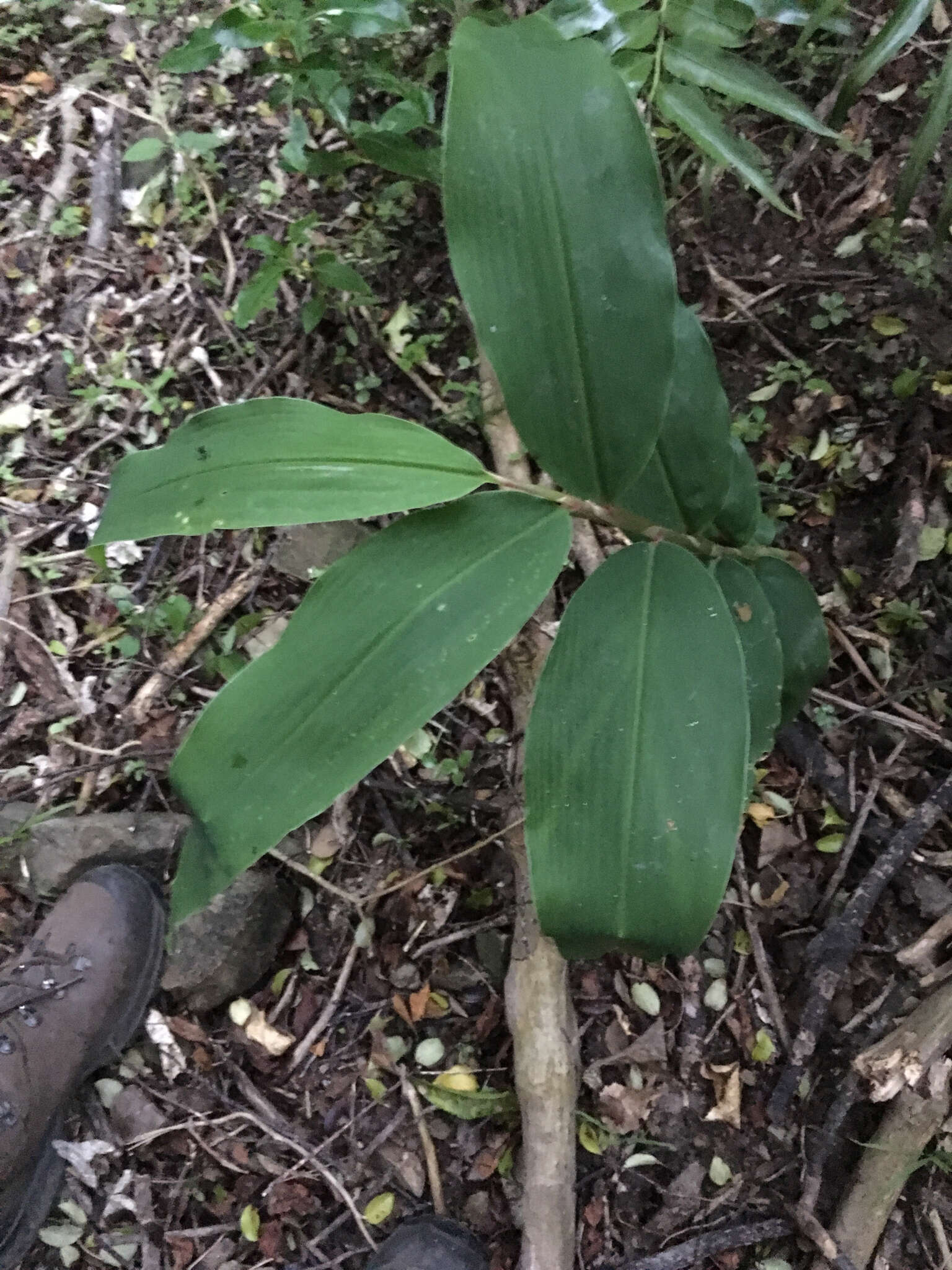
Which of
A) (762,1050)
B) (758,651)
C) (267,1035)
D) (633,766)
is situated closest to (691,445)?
(758,651)

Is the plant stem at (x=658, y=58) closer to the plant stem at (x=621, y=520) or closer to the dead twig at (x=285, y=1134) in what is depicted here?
the plant stem at (x=621, y=520)

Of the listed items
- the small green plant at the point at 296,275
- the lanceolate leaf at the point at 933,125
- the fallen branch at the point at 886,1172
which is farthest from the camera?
the small green plant at the point at 296,275

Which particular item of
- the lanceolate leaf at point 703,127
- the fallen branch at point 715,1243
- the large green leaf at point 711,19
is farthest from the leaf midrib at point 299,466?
the fallen branch at point 715,1243

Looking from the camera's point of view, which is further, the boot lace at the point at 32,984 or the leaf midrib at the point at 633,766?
the boot lace at the point at 32,984

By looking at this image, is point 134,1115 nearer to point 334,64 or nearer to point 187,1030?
point 187,1030

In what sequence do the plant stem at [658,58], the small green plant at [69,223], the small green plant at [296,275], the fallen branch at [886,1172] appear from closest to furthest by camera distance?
the plant stem at [658,58], the fallen branch at [886,1172], the small green plant at [296,275], the small green plant at [69,223]
